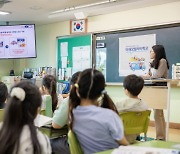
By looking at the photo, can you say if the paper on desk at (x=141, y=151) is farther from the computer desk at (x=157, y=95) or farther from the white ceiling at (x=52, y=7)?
the white ceiling at (x=52, y=7)

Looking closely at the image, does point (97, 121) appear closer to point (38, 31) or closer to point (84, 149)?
point (84, 149)

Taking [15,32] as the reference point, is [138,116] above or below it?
below

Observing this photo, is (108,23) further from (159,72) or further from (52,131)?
(52,131)

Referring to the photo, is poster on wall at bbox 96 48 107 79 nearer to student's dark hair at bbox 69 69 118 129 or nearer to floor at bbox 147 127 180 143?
floor at bbox 147 127 180 143

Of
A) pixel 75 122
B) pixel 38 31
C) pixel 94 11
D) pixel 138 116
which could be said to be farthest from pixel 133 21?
pixel 75 122

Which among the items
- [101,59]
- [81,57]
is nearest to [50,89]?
[101,59]

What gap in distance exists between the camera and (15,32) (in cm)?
671

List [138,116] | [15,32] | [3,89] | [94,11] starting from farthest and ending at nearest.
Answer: [15,32] → [94,11] → [3,89] → [138,116]

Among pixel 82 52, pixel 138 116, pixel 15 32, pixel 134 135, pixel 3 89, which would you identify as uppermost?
pixel 15 32

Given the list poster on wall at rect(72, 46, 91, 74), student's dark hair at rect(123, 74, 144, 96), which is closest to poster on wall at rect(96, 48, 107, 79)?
poster on wall at rect(72, 46, 91, 74)

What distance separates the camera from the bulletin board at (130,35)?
5.32 m

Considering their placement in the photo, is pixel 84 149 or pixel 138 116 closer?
pixel 84 149

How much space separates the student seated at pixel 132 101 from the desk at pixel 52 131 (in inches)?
20.1

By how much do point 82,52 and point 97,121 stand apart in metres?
5.20
